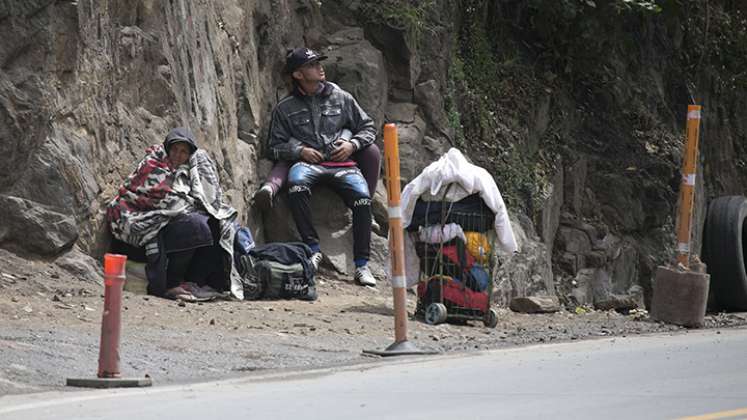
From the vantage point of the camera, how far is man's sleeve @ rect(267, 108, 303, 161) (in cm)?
1497

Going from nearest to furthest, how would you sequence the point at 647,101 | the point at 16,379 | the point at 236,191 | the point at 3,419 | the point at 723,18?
the point at 3,419 → the point at 16,379 → the point at 236,191 → the point at 647,101 → the point at 723,18

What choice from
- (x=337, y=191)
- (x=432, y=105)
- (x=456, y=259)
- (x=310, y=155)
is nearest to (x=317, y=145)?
(x=310, y=155)

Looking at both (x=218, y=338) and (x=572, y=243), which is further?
(x=572, y=243)

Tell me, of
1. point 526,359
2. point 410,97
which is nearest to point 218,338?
point 526,359

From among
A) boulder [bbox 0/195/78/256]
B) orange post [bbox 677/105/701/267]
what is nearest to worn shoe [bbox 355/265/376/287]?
orange post [bbox 677/105/701/267]

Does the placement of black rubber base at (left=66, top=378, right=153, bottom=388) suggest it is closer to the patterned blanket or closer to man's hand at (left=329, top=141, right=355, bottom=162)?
the patterned blanket

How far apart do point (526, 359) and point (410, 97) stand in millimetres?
8285

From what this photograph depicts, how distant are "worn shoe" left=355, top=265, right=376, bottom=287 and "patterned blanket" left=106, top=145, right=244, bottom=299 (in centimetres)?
224

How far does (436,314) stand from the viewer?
12555 millimetres

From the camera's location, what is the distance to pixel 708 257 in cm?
1767

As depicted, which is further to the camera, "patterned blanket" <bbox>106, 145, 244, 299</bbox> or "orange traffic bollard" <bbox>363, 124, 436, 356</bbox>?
"patterned blanket" <bbox>106, 145, 244, 299</bbox>

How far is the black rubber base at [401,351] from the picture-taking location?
33.5ft

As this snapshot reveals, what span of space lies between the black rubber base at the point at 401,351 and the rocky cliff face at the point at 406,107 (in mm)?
3339

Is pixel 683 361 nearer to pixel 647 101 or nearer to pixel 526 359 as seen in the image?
pixel 526 359
